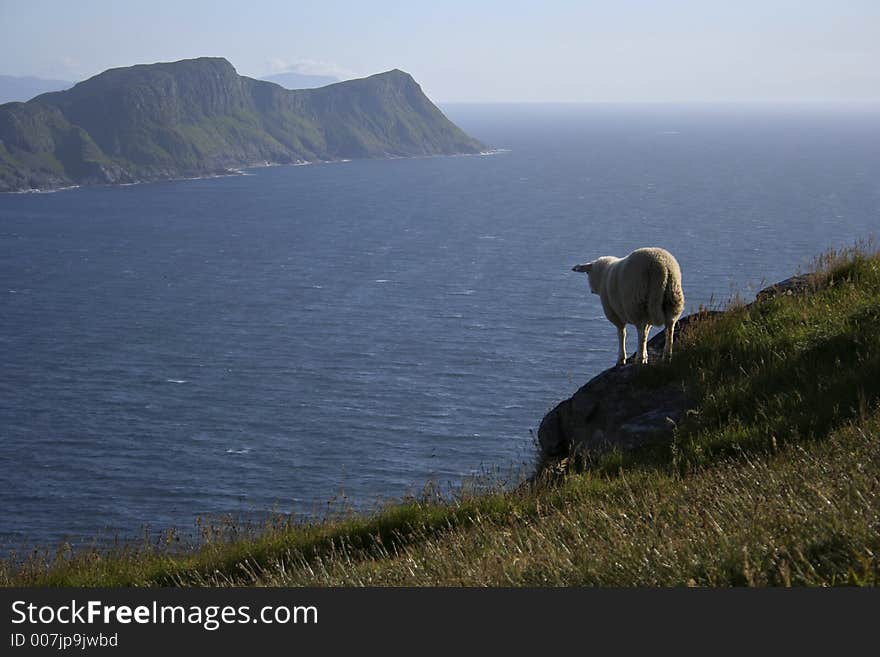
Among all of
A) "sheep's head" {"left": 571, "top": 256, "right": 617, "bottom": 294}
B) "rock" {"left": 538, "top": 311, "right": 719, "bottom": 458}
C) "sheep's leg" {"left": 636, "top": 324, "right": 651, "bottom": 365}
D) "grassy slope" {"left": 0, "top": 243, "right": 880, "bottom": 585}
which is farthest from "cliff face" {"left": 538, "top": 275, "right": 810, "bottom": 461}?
"sheep's head" {"left": 571, "top": 256, "right": 617, "bottom": 294}

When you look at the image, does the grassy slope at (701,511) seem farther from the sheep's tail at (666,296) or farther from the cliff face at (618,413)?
the sheep's tail at (666,296)

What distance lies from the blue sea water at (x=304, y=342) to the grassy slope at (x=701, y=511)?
24774mm

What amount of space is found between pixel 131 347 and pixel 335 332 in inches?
823

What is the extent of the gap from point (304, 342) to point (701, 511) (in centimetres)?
9004

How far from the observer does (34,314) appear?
107 meters

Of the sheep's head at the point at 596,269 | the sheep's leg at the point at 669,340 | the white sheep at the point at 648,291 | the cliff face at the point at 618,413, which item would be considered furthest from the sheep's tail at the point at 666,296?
the sheep's head at the point at 596,269

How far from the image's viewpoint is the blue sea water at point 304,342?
6544 centimetres

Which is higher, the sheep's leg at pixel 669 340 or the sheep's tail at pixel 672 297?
the sheep's tail at pixel 672 297

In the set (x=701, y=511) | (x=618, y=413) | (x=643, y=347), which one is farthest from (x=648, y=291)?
(x=701, y=511)

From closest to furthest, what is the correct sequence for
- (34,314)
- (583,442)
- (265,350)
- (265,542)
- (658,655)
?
(658,655) < (265,542) < (583,442) < (265,350) < (34,314)

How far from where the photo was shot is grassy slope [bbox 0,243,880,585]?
5.77 m

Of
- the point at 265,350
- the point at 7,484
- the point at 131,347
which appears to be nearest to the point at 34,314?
the point at 131,347

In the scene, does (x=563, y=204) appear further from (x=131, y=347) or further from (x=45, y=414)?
(x=45, y=414)

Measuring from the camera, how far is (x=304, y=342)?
95.9m
